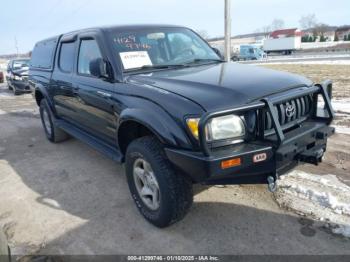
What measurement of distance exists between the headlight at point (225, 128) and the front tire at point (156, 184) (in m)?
0.53

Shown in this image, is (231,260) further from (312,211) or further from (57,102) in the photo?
(57,102)

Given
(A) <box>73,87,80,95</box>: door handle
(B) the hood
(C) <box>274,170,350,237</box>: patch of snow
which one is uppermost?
(B) the hood

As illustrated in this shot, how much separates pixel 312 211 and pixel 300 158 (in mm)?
786

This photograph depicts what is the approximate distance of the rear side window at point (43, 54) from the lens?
582 cm

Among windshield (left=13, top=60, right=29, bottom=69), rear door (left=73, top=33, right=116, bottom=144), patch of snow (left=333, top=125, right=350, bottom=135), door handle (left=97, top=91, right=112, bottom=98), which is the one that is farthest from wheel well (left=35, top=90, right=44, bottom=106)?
windshield (left=13, top=60, right=29, bottom=69)

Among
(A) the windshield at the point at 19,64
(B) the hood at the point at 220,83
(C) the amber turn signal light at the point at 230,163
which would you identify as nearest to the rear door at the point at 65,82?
(B) the hood at the point at 220,83

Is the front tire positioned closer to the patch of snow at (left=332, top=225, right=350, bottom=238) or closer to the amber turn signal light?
the amber turn signal light

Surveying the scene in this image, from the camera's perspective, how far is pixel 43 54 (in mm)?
6383

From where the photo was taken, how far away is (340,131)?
18.6ft

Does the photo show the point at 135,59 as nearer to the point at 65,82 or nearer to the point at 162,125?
the point at 162,125

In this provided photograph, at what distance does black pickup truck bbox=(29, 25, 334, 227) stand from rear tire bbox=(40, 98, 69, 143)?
182 cm

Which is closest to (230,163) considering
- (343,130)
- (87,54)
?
(87,54)

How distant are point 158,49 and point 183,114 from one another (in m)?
1.58

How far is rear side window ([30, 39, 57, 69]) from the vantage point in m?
5.82
